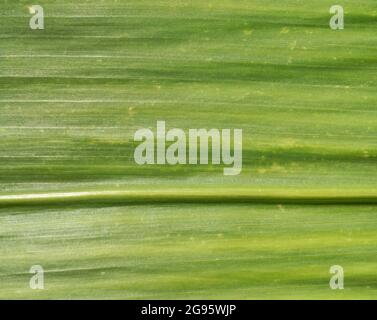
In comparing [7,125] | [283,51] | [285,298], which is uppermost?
[283,51]

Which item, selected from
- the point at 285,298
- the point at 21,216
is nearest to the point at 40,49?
the point at 21,216

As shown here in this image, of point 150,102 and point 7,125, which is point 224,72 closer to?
point 150,102

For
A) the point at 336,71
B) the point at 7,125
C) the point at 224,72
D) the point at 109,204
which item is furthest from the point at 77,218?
the point at 336,71

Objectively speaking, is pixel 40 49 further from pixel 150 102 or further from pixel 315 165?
pixel 315 165

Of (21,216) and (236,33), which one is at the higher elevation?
(236,33)

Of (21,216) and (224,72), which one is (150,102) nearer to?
(224,72)

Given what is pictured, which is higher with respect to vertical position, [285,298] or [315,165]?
[315,165]
